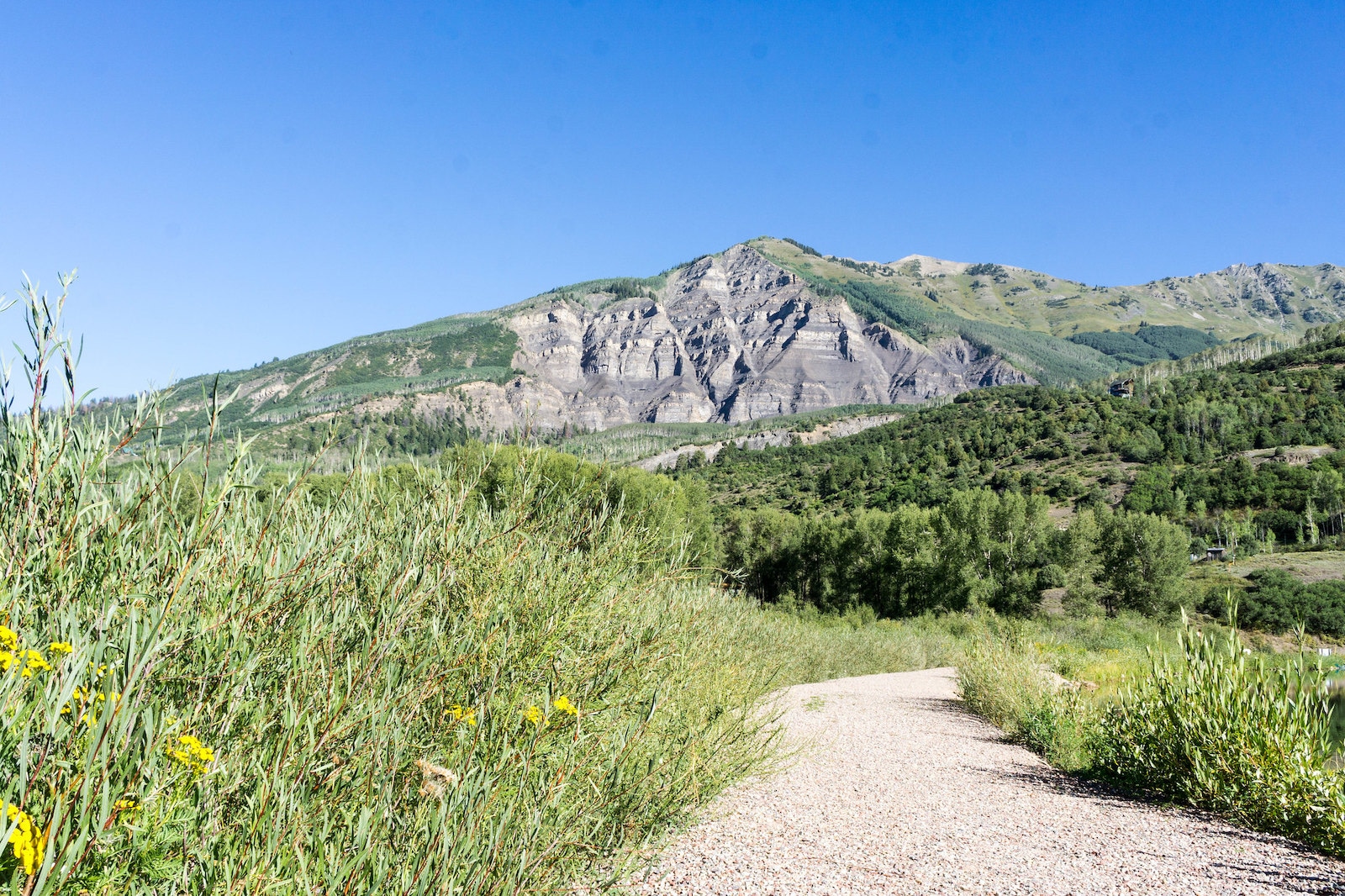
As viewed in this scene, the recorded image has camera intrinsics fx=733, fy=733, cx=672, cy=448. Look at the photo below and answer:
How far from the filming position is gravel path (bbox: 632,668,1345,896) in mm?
4902

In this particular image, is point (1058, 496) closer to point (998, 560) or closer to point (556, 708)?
point (998, 560)

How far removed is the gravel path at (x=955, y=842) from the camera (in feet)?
16.1

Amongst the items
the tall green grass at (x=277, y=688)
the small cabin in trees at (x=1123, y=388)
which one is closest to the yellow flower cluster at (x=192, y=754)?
the tall green grass at (x=277, y=688)

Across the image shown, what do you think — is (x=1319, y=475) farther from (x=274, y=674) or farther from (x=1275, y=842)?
(x=274, y=674)

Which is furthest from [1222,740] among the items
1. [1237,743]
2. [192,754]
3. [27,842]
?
[27,842]

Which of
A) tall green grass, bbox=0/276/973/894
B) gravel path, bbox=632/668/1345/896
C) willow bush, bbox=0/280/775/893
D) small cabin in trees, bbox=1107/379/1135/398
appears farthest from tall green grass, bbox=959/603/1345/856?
small cabin in trees, bbox=1107/379/1135/398

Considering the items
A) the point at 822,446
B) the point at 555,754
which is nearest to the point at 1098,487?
the point at 822,446

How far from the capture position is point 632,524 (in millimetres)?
4977

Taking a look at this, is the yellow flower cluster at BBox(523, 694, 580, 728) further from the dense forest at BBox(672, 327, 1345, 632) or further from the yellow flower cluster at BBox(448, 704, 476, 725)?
the dense forest at BBox(672, 327, 1345, 632)

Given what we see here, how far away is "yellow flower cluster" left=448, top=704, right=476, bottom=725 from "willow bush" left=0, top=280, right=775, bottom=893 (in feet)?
0.11

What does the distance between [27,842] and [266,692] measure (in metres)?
1.07

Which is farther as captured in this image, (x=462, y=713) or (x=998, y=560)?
(x=998, y=560)

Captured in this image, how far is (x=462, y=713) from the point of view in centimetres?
291

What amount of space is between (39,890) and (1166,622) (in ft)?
132
